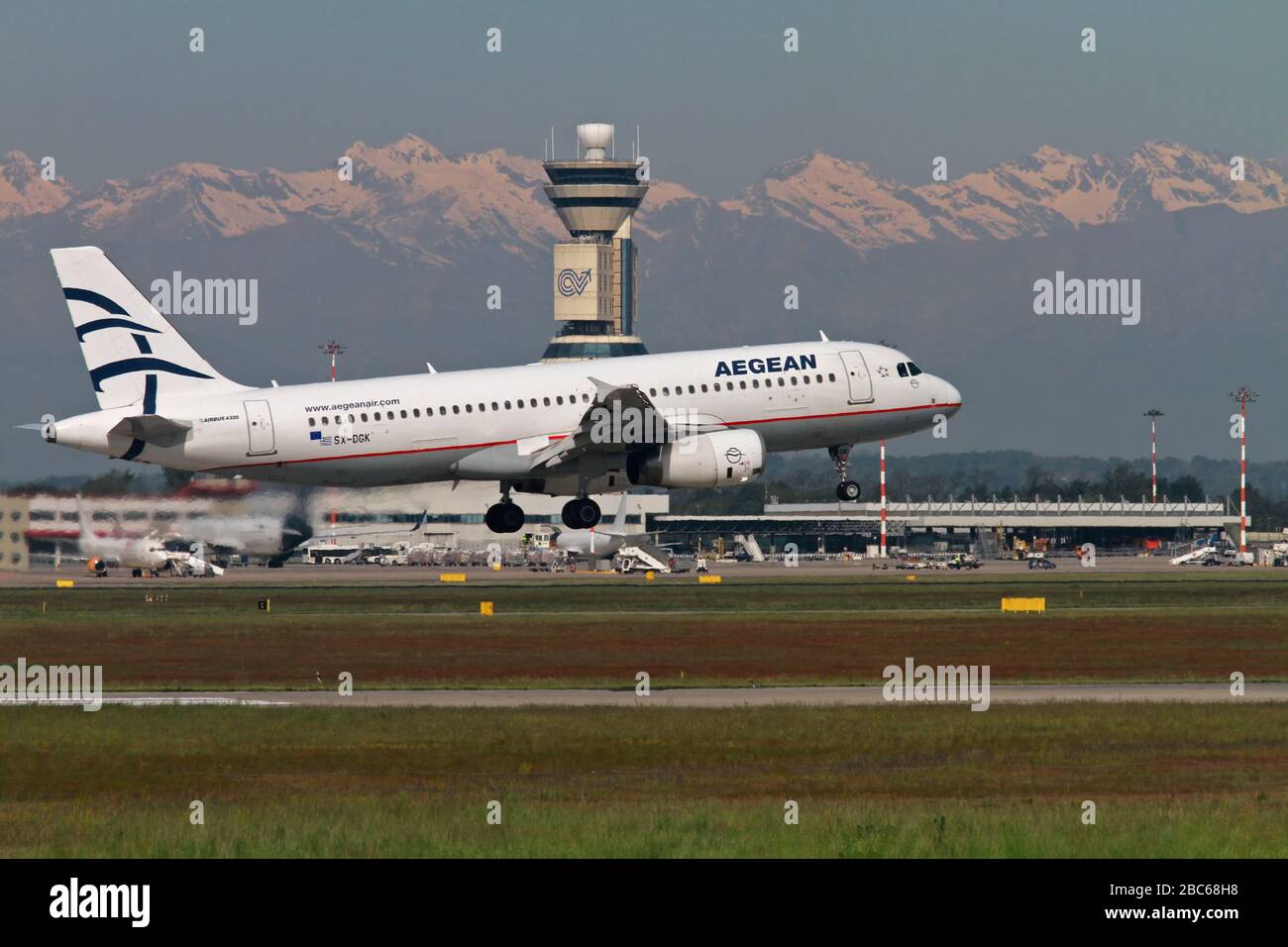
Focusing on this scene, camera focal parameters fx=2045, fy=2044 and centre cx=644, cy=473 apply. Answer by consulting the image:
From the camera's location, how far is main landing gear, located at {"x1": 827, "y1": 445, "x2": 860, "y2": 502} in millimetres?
72562

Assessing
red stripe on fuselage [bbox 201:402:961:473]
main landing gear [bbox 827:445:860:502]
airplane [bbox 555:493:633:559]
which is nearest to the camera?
red stripe on fuselage [bbox 201:402:961:473]

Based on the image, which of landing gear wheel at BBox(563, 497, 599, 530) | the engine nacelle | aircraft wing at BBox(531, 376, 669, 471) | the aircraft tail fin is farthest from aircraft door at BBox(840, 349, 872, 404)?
the aircraft tail fin

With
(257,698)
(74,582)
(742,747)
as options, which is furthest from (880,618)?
(74,582)

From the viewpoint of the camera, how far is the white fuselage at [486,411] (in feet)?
218

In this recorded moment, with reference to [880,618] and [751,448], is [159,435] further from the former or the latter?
[880,618]

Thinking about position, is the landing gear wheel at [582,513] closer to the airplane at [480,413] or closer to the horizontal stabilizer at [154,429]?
the airplane at [480,413]

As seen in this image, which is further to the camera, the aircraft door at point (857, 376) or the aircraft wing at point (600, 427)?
the aircraft door at point (857, 376)

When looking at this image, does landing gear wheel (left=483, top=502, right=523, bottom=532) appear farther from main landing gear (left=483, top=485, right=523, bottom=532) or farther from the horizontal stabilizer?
the horizontal stabilizer

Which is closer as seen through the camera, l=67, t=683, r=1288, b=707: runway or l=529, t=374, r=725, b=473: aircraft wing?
l=67, t=683, r=1288, b=707: runway

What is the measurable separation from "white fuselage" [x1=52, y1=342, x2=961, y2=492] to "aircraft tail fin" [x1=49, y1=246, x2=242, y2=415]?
69 centimetres

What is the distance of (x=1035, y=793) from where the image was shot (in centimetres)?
3003

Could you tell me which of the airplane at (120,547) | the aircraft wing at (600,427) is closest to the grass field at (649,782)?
the aircraft wing at (600,427)

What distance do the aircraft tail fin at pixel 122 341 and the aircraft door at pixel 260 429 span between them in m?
2.03

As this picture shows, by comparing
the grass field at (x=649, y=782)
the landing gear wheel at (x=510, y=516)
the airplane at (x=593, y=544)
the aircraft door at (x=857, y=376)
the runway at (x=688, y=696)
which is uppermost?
the aircraft door at (x=857, y=376)
